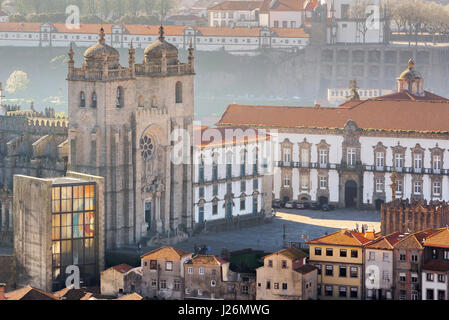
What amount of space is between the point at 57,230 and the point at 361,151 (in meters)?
40.5

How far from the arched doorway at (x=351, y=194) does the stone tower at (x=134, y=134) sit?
22038mm

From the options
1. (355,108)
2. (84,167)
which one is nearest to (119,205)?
(84,167)

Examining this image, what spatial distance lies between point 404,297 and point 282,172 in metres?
42.3

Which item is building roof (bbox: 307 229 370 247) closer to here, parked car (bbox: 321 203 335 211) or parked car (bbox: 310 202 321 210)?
parked car (bbox: 321 203 335 211)

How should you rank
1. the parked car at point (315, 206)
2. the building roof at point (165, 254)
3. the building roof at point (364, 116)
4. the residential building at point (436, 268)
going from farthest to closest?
the parked car at point (315, 206)
the building roof at point (364, 116)
the building roof at point (165, 254)
the residential building at point (436, 268)

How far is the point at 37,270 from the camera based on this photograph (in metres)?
119

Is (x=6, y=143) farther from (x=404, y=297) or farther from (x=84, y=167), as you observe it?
(x=404, y=297)

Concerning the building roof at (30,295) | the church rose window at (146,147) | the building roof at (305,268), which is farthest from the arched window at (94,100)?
the building roof at (305,268)

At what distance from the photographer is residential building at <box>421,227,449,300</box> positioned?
109812 millimetres

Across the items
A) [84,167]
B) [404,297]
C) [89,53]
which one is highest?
[89,53]

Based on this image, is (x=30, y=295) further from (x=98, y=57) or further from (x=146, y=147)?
(x=146, y=147)

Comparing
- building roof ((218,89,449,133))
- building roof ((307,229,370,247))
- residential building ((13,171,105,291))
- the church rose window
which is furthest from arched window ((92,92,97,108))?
building roof ((218,89,449,133))

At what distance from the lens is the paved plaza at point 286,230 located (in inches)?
5079

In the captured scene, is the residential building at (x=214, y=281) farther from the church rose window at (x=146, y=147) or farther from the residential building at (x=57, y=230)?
the church rose window at (x=146, y=147)
